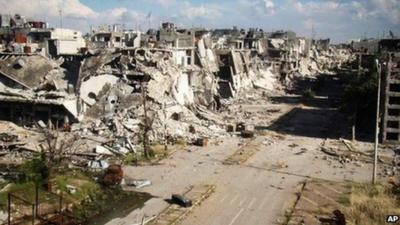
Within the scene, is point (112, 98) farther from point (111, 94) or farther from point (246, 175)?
point (246, 175)

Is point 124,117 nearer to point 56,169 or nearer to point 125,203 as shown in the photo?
point 56,169

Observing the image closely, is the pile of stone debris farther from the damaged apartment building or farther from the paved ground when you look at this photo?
the paved ground

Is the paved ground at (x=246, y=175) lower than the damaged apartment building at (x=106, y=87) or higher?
lower

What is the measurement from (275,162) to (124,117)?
11.5m

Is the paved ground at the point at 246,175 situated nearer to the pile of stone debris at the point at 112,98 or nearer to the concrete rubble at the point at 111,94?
the concrete rubble at the point at 111,94

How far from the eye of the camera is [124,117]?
35281 millimetres

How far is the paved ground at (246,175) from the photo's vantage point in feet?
66.1

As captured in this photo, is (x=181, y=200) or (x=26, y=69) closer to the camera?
(x=181, y=200)

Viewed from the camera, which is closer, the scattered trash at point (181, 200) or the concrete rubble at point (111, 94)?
the scattered trash at point (181, 200)

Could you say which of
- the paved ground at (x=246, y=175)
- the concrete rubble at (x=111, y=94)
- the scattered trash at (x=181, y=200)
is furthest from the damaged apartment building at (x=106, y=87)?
the scattered trash at (x=181, y=200)

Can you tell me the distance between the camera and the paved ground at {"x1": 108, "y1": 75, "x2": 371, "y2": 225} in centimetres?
2014

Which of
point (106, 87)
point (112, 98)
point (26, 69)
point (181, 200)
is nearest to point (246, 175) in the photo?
point (181, 200)

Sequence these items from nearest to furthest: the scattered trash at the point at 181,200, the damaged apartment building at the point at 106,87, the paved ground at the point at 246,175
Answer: the paved ground at the point at 246,175 < the scattered trash at the point at 181,200 < the damaged apartment building at the point at 106,87

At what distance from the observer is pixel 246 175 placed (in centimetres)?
2591
